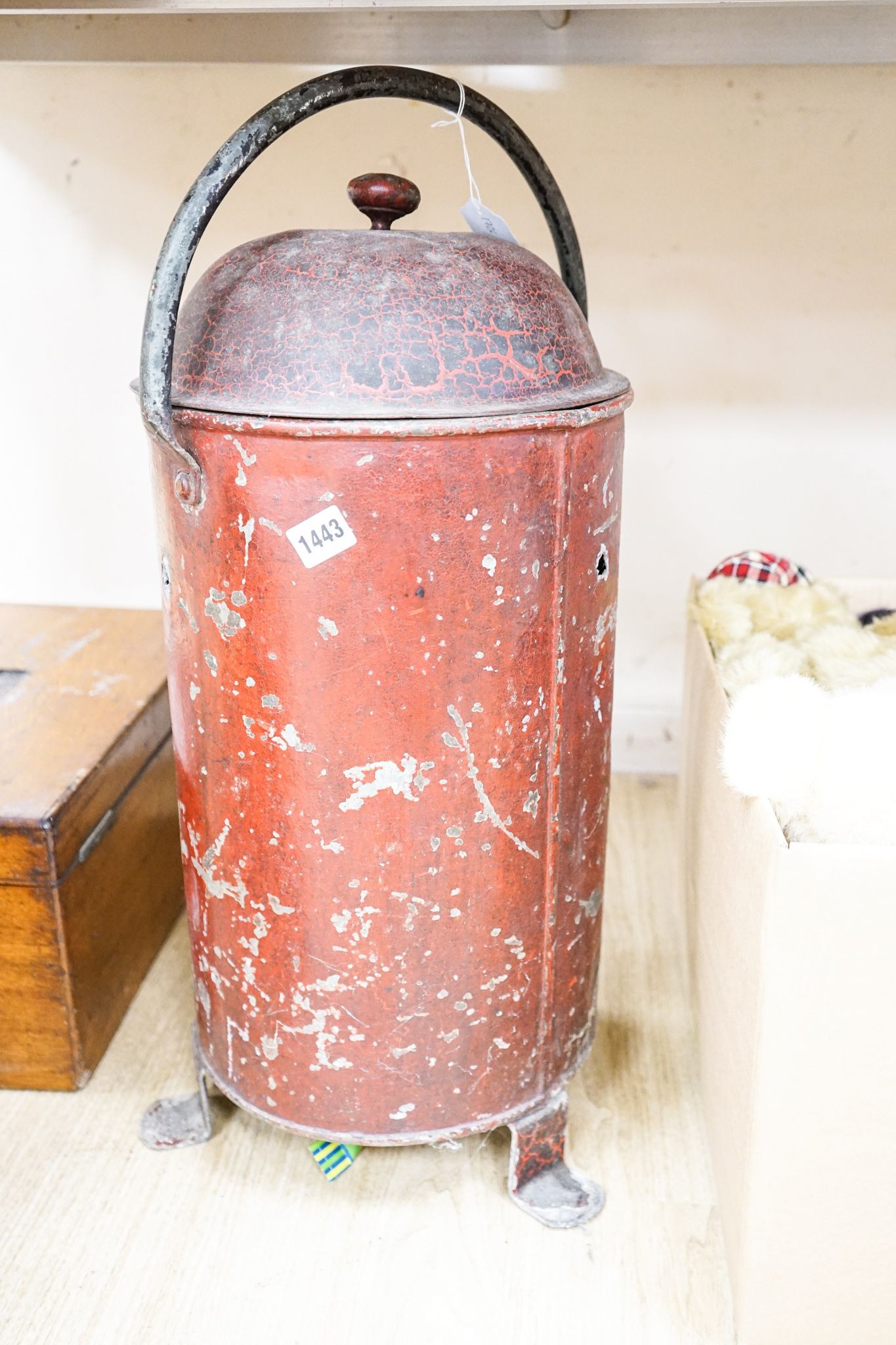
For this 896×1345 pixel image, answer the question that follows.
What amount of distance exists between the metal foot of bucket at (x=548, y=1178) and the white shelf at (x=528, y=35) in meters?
1.39

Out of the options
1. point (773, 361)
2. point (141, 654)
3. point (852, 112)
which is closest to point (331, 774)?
point (141, 654)

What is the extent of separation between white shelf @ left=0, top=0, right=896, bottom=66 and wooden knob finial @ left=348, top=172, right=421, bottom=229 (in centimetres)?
75

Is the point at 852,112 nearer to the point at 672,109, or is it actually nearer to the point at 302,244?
the point at 672,109

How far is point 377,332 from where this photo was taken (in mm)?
899

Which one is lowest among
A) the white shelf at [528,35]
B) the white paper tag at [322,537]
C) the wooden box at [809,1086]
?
the wooden box at [809,1086]

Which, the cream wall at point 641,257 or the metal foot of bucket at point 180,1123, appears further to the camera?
the cream wall at point 641,257

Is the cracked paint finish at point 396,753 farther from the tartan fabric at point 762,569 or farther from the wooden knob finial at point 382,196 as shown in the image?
the tartan fabric at point 762,569

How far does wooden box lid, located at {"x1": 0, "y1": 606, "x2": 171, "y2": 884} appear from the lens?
123 centimetres

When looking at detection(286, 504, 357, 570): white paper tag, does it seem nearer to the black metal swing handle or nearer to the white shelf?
the black metal swing handle

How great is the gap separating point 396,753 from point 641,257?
1.18 m

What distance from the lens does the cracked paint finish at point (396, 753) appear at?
925 millimetres

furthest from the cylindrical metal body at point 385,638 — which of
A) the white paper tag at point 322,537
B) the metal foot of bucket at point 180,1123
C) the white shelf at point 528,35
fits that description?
the white shelf at point 528,35

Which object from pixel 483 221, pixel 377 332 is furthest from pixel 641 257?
pixel 377 332

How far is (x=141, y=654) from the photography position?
1604 mm
